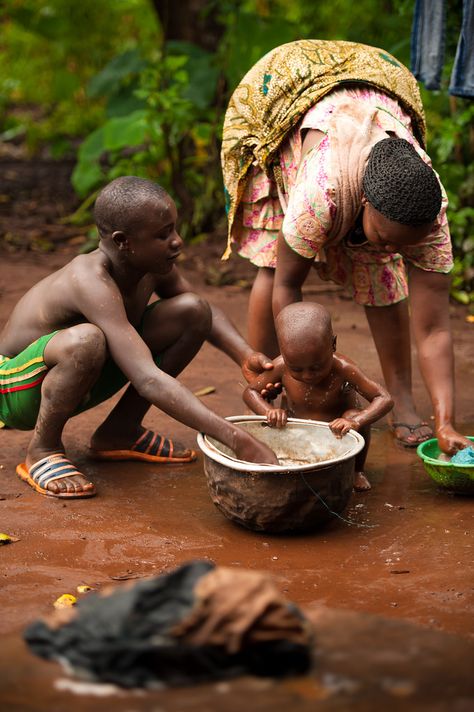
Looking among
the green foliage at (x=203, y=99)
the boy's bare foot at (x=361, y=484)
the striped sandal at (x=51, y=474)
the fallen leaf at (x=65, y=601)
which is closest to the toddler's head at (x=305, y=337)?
the boy's bare foot at (x=361, y=484)

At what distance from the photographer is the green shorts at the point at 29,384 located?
3.44m

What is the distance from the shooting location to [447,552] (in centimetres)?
298

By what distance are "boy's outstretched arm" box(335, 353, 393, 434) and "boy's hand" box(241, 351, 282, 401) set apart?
0.26m

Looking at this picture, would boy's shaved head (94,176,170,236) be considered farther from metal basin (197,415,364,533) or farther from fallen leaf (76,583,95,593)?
fallen leaf (76,583,95,593)

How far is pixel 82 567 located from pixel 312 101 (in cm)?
183

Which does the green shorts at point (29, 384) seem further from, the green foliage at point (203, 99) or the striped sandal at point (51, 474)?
the green foliage at point (203, 99)

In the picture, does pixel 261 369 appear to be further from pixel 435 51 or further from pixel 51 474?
pixel 435 51

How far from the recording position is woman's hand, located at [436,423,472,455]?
331 cm

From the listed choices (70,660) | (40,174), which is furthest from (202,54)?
(70,660)

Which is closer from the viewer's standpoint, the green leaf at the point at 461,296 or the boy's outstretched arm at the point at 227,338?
the boy's outstretched arm at the point at 227,338

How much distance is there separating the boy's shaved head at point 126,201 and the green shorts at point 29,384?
48cm

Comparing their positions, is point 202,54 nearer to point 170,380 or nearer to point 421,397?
point 421,397

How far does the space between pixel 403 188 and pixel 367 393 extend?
0.79 metres

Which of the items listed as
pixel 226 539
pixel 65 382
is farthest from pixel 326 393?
pixel 65 382
